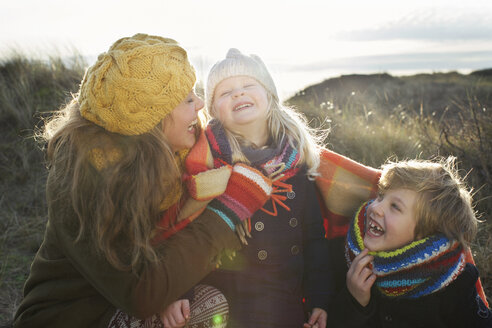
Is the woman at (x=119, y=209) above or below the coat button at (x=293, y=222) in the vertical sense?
above

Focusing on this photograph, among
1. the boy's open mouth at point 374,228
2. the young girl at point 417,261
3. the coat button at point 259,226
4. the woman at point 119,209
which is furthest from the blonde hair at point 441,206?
the woman at point 119,209

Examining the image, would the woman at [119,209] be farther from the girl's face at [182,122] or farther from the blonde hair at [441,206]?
the blonde hair at [441,206]

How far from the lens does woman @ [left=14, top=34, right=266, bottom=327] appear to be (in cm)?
183

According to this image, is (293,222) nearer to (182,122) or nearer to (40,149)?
(182,122)

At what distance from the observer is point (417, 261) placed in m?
1.93

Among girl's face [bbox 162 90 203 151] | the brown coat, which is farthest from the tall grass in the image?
the brown coat

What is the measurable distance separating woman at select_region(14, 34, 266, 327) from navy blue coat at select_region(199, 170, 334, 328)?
0.27 metres

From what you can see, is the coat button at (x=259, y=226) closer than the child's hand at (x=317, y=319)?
No

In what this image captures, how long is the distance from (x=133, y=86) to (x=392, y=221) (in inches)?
58.7

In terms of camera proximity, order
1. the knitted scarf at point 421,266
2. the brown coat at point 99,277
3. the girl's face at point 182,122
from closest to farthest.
Answer: the brown coat at point 99,277 → the knitted scarf at point 421,266 → the girl's face at point 182,122

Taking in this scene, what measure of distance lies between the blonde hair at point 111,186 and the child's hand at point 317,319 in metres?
0.99

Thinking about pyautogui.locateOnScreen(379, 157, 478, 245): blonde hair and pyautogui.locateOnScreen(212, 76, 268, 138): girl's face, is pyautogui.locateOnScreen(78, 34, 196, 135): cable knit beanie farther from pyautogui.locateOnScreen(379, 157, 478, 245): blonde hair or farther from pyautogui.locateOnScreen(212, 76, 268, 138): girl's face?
pyautogui.locateOnScreen(379, 157, 478, 245): blonde hair

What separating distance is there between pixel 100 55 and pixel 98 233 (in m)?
0.94

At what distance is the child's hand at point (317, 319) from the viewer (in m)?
2.19
